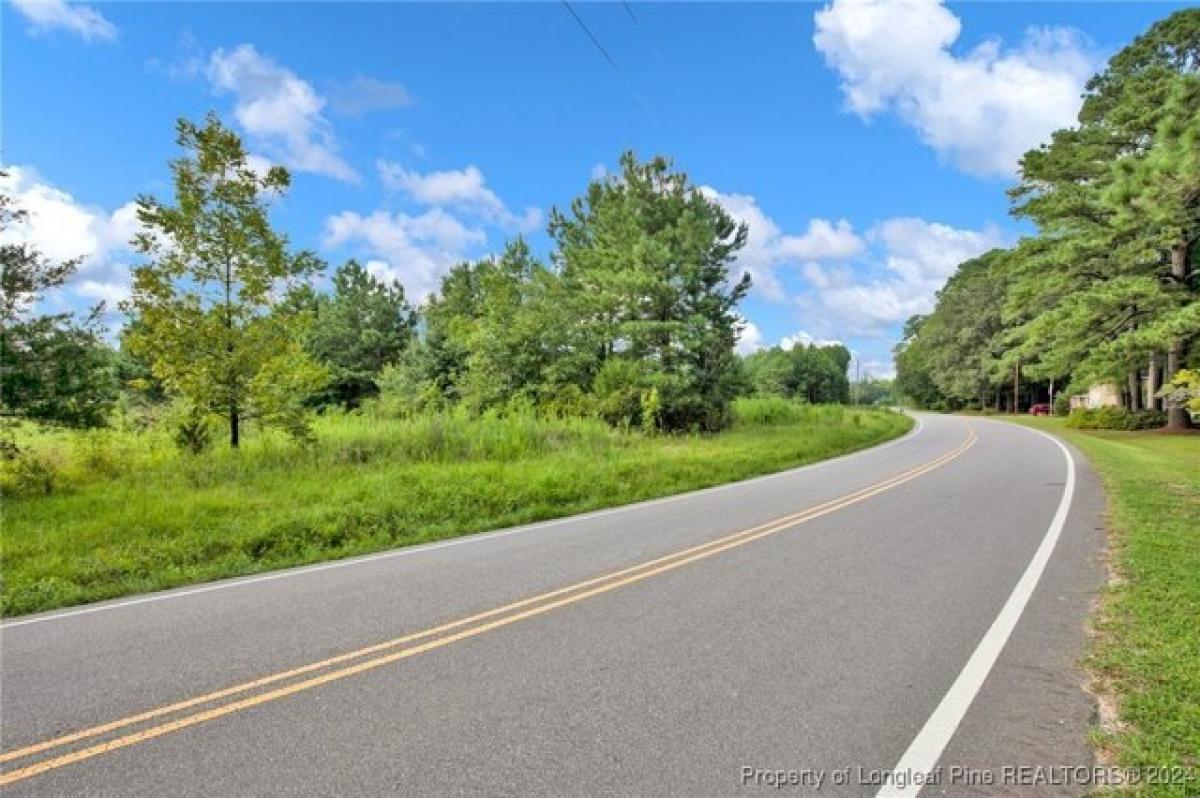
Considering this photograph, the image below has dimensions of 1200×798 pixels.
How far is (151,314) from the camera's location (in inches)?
434

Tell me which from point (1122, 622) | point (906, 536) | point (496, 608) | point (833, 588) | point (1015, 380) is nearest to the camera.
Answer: point (1122, 622)

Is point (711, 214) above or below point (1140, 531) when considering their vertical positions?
above

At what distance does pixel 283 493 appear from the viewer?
1003 centimetres

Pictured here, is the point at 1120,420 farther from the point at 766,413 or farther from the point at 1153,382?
the point at 766,413

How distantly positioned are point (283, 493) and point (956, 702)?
9.38m

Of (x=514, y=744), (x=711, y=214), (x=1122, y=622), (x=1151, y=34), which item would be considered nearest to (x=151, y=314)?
(x=514, y=744)

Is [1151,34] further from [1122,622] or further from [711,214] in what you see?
[1122,622]

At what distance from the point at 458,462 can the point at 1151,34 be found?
38.5 m

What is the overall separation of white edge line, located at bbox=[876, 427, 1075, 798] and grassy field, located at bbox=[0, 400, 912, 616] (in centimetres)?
678

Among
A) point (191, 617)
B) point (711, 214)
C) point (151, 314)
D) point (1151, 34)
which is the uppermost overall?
point (1151, 34)

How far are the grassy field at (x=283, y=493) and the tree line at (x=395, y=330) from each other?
1102 millimetres

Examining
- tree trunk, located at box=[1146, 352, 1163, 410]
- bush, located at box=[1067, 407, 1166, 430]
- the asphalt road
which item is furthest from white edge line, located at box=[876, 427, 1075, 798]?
bush, located at box=[1067, 407, 1166, 430]

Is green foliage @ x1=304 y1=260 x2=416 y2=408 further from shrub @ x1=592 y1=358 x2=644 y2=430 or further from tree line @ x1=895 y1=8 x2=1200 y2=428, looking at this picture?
tree line @ x1=895 y1=8 x2=1200 y2=428

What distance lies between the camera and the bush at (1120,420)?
31.4m
